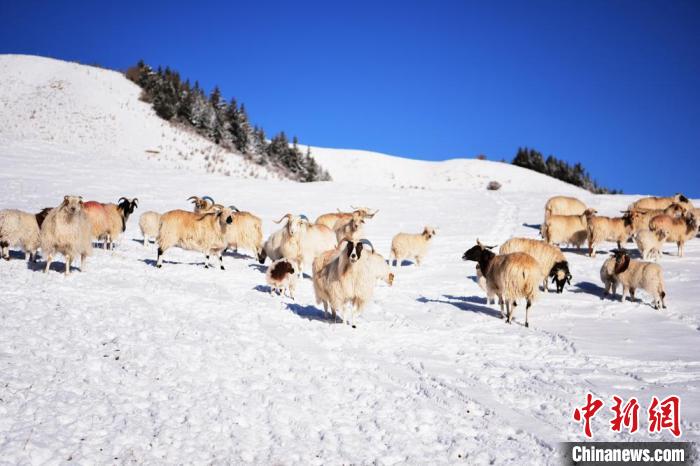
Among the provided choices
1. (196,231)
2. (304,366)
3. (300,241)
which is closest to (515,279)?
(304,366)

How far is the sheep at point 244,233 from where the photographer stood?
54.4 feet

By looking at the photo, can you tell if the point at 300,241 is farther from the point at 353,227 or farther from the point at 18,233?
the point at 18,233

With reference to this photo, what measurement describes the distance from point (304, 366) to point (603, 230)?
1695cm

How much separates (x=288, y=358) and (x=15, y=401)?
139 inches

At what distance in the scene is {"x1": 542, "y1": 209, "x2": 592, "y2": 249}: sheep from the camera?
67.8ft

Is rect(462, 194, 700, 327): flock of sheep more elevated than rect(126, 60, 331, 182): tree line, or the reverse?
rect(126, 60, 331, 182): tree line

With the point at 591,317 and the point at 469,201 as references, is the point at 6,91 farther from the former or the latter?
the point at 591,317

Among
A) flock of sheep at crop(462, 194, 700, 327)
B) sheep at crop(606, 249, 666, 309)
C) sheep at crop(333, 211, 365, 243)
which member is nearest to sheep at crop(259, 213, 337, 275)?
sheep at crop(333, 211, 365, 243)

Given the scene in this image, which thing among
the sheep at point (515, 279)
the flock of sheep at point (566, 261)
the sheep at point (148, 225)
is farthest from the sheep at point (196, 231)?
the sheep at point (515, 279)

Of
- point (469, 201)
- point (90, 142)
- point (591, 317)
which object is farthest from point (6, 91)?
point (591, 317)

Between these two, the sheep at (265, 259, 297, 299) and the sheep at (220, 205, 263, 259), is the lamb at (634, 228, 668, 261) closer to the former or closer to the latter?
the sheep at (265, 259, 297, 299)

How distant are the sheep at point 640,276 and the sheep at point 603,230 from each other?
6659 millimetres

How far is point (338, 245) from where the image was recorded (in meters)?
12.8

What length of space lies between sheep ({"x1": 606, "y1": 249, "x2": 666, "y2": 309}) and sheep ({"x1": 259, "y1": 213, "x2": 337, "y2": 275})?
8140mm
